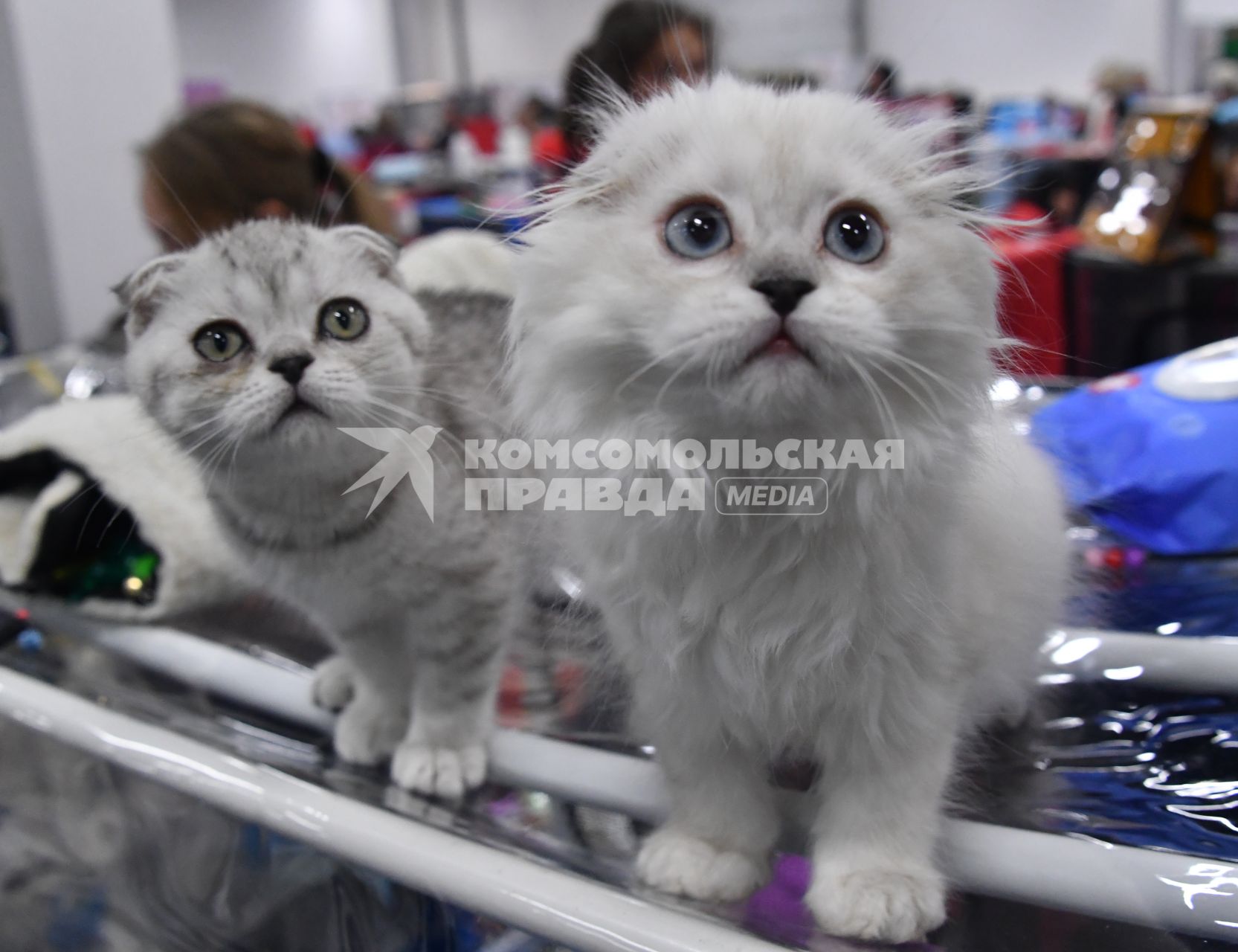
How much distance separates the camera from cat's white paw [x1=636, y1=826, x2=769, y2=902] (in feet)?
1.99

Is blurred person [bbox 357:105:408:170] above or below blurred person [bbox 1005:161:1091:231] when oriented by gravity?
above

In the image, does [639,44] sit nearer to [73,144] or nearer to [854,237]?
[854,237]

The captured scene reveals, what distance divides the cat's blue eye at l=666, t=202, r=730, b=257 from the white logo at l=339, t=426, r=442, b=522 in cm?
27

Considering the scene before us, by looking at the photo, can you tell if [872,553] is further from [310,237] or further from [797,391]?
[310,237]

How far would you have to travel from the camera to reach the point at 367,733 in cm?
82

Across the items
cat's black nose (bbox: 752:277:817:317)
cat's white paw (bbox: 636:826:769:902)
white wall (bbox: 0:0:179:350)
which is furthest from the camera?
white wall (bbox: 0:0:179:350)

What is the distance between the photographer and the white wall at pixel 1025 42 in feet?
22.6

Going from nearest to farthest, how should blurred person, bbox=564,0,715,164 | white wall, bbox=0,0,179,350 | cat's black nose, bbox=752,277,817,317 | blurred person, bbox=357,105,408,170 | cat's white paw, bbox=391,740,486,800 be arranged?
1. cat's black nose, bbox=752,277,817,317
2. cat's white paw, bbox=391,740,486,800
3. blurred person, bbox=564,0,715,164
4. white wall, bbox=0,0,179,350
5. blurred person, bbox=357,105,408,170

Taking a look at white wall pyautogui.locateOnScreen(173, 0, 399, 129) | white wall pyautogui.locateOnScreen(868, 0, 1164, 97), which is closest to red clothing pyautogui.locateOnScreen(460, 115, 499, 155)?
white wall pyautogui.locateOnScreen(173, 0, 399, 129)

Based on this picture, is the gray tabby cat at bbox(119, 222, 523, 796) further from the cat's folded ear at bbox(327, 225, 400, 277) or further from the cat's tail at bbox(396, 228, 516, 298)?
the cat's tail at bbox(396, 228, 516, 298)

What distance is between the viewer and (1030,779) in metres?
0.72

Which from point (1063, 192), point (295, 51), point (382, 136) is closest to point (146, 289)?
point (1063, 192)

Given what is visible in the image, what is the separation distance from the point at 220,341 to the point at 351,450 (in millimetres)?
109

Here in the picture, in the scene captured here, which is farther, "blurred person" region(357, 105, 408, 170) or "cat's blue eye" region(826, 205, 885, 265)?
"blurred person" region(357, 105, 408, 170)
